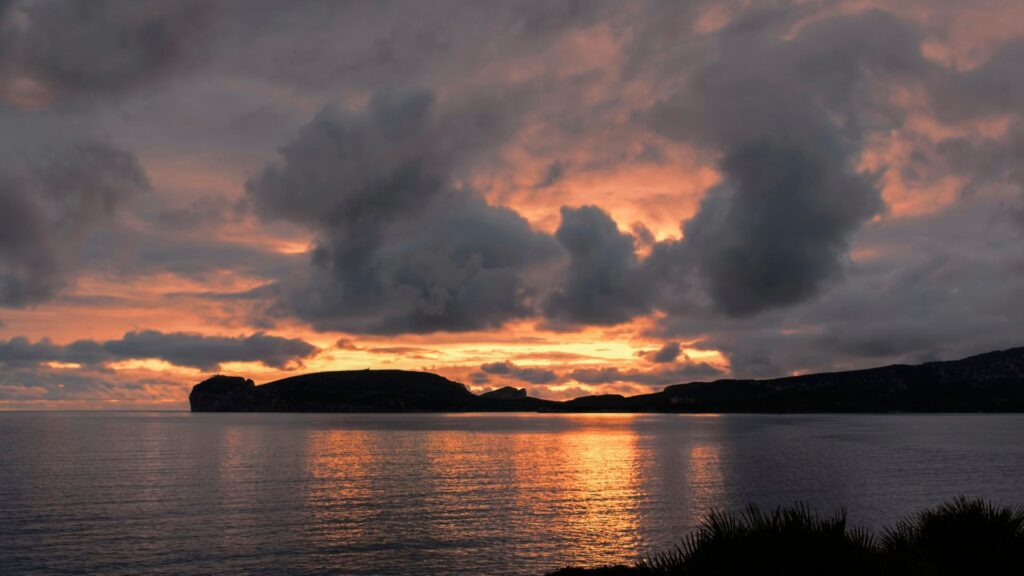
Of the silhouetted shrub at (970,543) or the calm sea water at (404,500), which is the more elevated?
the silhouetted shrub at (970,543)

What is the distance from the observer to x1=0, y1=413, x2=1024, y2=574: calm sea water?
5816 centimetres

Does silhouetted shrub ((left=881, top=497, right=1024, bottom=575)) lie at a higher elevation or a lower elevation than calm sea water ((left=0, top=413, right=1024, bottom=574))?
higher

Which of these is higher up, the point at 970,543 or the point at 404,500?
the point at 970,543

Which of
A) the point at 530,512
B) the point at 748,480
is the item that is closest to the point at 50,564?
the point at 530,512

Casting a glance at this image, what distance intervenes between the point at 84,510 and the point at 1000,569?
271 feet

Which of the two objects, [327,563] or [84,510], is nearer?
[327,563]

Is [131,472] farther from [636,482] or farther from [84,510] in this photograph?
[636,482]

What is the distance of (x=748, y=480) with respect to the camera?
111 metres

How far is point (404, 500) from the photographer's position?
293 ft

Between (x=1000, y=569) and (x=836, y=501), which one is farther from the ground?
(x=1000, y=569)

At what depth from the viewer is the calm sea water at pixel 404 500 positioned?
58.2 meters

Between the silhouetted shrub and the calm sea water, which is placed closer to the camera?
the silhouetted shrub

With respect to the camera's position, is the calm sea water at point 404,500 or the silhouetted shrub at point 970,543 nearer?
the silhouetted shrub at point 970,543

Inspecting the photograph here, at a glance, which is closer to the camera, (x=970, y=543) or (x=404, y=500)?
(x=970, y=543)
